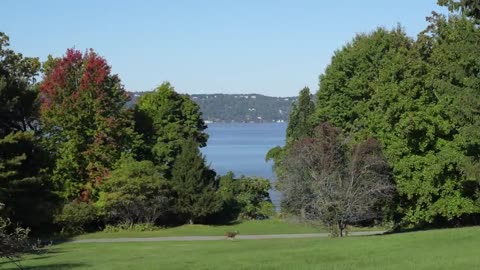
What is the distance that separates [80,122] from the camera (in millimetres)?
49438

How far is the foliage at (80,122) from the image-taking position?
161 ft

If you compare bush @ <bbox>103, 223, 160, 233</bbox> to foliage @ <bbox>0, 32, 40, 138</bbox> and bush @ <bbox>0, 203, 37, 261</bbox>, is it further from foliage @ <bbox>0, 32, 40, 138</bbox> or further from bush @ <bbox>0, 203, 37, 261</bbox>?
bush @ <bbox>0, 203, 37, 261</bbox>

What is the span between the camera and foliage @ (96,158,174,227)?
47.7 meters

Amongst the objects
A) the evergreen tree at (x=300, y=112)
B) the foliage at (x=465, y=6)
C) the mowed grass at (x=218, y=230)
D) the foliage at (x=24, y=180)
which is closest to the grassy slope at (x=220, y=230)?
the mowed grass at (x=218, y=230)

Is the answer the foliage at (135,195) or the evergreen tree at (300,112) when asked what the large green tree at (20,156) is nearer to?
the foliage at (135,195)

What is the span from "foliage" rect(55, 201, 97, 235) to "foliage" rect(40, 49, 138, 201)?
66.1 inches

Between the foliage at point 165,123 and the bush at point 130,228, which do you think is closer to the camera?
the bush at point 130,228

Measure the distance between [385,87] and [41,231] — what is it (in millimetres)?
26223

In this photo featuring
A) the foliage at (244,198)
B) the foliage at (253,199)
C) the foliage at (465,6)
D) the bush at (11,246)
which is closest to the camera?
the bush at (11,246)

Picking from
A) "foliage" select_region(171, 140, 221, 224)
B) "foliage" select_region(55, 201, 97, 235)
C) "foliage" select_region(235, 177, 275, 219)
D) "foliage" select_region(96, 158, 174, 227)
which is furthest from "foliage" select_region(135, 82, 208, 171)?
"foliage" select_region(55, 201, 97, 235)

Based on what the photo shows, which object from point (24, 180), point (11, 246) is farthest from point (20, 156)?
point (11, 246)

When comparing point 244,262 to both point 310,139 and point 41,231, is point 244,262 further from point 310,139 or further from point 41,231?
point 41,231

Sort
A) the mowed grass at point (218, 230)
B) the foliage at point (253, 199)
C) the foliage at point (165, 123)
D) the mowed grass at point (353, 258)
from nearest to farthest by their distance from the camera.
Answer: the mowed grass at point (353, 258) → the mowed grass at point (218, 230) → the foliage at point (165, 123) → the foliage at point (253, 199)

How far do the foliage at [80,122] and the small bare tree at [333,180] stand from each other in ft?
59.6
